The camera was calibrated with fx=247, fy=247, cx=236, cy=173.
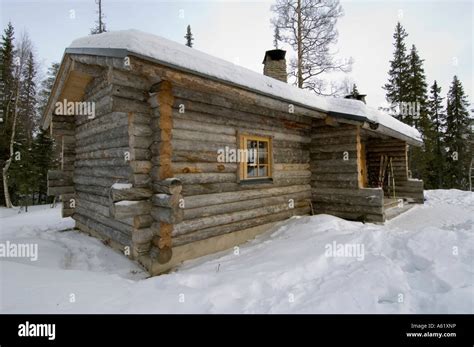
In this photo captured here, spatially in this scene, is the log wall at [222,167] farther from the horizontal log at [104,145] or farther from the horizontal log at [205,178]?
the horizontal log at [104,145]

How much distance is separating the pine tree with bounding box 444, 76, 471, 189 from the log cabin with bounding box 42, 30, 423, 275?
21.5 meters

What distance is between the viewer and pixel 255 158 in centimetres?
671

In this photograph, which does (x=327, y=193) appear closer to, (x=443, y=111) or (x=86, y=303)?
(x=86, y=303)

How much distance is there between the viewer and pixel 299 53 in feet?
46.6

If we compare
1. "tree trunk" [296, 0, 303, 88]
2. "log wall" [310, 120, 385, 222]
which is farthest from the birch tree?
"log wall" [310, 120, 385, 222]

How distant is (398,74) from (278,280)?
89.5 feet

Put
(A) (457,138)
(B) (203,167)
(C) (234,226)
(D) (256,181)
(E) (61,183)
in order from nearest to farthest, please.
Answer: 1. (B) (203,167)
2. (C) (234,226)
3. (D) (256,181)
4. (E) (61,183)
5. (A) (457,138)

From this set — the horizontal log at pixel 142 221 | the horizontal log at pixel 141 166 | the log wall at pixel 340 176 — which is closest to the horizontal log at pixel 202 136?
the horizontal log at pixel 141 166

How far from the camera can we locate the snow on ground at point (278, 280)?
9.76ft

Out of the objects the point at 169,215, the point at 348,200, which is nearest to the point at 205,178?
the point at 169,215

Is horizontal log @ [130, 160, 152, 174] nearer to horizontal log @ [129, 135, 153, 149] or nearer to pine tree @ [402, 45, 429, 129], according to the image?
horizontal log @ [129, 135, 153, 149]

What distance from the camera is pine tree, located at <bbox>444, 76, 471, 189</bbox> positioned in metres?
24.0

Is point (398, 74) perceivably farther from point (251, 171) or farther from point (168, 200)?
point (168, 200)

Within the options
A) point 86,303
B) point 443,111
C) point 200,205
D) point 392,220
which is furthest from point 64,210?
point 443,111
